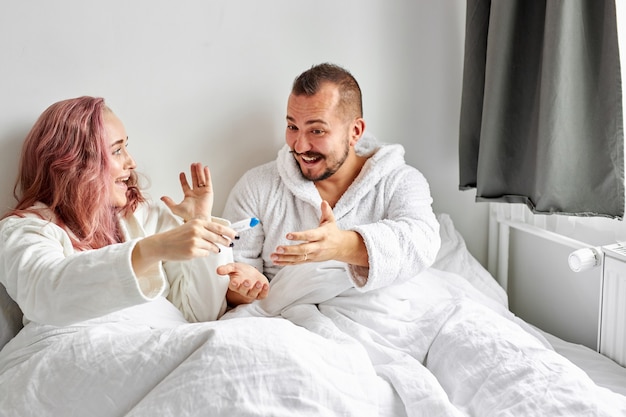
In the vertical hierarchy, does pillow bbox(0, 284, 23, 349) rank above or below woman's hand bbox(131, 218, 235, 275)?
below

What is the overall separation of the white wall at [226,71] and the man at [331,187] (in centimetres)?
20

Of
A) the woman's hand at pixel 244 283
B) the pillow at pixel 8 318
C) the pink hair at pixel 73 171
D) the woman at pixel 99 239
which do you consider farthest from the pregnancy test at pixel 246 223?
the pillow at pixel 8 318

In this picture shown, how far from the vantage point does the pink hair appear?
1.45 m

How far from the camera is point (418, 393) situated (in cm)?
118

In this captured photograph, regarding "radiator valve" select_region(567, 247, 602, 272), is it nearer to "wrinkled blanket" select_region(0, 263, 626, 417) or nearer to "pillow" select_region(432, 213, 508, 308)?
"wrinkled blanket" select_region(0, 263, 626, 417)

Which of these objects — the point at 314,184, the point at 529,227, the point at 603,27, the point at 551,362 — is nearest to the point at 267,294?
the point at 314,184

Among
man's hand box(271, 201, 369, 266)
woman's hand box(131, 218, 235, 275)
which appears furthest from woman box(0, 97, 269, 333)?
man's hand box(271, 201, 369, 266)

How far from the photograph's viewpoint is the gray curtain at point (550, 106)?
1491mm

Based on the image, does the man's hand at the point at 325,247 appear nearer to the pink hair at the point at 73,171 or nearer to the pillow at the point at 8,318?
the pink hair at the point at 73,171

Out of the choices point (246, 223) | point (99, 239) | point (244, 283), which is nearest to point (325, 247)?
point (246, 223)

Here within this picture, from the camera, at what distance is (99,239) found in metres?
1.49

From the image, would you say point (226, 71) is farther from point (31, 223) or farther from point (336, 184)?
point (31, 223)

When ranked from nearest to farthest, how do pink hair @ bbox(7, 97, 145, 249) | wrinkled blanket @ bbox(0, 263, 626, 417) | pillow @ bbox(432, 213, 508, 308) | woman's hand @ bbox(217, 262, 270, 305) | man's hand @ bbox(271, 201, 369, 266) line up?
wrinkled blanket @ bbox(0, 263, 626, 417) → man's hand @ bbox(271, 201, 369, 266) → pink hair @ bbox(7, 97, 145, 249) → woman's hand @ bbox(217, 262, 270, 305) → pillow @ bbox(432, 213, 508, 308)

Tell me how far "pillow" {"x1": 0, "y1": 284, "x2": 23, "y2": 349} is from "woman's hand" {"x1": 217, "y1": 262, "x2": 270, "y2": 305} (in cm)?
50
